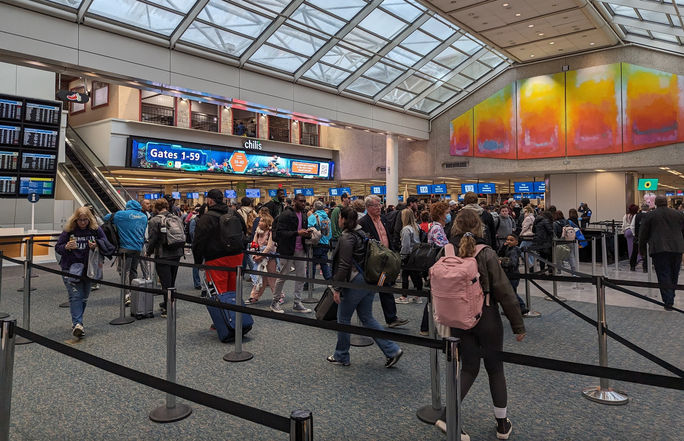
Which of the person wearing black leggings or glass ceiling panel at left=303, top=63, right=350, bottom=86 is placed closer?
the person wearing black leggings

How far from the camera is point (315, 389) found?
12.8 ft

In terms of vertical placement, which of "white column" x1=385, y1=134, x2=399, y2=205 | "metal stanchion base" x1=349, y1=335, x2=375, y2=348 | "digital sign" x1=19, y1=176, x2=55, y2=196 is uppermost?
"white column" x1=385, y1=134, x2=399, y2=205

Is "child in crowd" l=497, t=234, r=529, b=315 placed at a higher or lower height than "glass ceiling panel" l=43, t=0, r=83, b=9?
lower

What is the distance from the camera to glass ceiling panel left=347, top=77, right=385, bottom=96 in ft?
59.3

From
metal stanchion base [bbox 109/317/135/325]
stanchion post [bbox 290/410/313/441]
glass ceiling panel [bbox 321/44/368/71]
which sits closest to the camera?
stanchion post [bbox 290/410/313/441]

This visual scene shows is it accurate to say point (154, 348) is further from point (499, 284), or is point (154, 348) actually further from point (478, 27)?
point (478, 27)

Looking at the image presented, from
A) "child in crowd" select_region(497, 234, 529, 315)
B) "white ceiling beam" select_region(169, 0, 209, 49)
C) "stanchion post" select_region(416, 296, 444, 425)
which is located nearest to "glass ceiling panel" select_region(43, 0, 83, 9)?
"white ceiling beam" select_region(169, 0, 209, 49)

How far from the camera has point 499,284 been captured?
301cm

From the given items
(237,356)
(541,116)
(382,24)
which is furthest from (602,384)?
(541,116)

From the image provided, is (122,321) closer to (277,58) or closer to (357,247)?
(357,247)

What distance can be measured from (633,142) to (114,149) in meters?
21.5

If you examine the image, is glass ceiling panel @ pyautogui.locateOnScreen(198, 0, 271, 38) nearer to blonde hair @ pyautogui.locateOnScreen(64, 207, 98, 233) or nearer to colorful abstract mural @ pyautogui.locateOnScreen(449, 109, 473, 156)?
blonde hair @ pyautogui.locateOnScreen(64, 207, 98, 233)

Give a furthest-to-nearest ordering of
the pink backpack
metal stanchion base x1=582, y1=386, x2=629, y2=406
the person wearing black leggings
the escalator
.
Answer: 1. the escalator
2. metal stanchion base x1=582, y1=386, x2=629, y2=406
3. the person wearing black leggings
4. the pink backpack

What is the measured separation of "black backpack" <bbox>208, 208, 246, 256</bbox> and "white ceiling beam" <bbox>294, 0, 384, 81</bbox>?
35.0 feet
